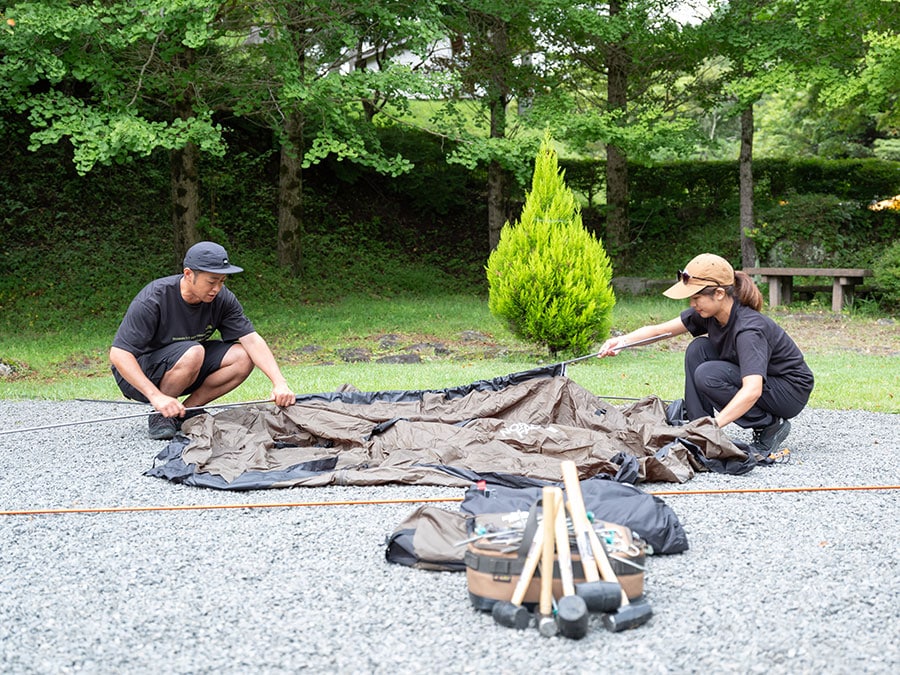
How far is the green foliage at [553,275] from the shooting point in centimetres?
826

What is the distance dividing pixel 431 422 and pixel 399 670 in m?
2.55

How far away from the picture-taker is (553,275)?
8.28 metres

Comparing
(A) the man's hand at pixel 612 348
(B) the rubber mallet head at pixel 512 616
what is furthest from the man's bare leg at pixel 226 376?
(B) the rubber mallet head at pixel 512 616

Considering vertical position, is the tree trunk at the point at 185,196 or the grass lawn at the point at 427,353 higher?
the tree trunk at the point at 185,196

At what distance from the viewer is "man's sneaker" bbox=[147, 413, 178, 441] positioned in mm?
5047

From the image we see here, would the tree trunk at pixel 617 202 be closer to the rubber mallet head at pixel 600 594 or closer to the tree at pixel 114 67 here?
the tree at pixel 114 67

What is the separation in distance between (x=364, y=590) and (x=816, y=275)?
438 inches

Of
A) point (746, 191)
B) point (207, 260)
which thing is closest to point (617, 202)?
point (746, 191)

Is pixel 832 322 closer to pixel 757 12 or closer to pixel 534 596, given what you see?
pixel 757 12

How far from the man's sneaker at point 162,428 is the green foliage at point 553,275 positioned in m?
4.11

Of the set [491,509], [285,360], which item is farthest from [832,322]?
[491,509]

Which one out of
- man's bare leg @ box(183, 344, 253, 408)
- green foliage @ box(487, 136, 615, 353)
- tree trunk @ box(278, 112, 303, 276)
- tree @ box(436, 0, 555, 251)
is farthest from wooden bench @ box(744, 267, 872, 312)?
man's bare leg @ box(183, 344, 253, 408)

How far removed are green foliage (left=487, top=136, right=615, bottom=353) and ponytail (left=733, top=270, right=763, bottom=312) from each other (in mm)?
3704

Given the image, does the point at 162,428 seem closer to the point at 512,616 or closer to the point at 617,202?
the point at 512,616
